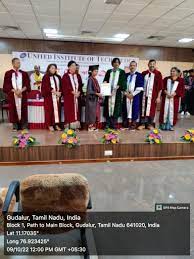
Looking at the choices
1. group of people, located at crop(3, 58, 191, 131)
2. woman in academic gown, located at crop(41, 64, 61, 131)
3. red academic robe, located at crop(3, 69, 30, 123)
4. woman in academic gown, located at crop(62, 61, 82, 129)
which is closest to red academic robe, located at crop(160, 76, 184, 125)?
group of people, located at crop(3, 58, 191, 131)

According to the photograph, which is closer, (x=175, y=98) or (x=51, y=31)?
(x=175, y=98)

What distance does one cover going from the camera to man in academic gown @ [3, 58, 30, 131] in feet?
17.4

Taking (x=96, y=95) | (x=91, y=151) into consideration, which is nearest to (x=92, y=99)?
(x=96, y=95)

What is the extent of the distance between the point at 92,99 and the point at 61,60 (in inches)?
177

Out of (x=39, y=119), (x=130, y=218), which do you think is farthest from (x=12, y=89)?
(x=130, y=218)

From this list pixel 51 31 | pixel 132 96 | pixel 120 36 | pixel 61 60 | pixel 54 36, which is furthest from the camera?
pixel 61 60

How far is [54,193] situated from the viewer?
153 centimetres

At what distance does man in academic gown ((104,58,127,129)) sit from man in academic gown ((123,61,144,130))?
0.13 m

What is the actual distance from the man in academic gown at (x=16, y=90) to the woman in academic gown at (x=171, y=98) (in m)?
3.00

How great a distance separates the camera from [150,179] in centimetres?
325

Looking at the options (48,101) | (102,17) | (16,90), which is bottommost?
(48,101)

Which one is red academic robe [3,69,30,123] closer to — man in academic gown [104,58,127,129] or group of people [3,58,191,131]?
group of people [3,58,191,131]

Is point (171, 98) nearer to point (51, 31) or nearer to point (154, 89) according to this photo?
point (154, 89)

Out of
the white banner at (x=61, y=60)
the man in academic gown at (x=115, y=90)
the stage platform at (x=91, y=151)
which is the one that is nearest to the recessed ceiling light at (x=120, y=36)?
the white banner at (x=61, y=60)
